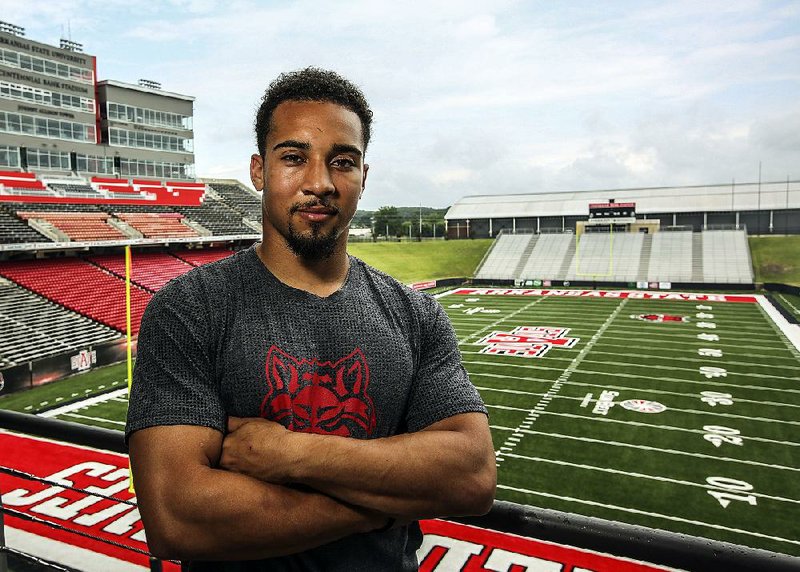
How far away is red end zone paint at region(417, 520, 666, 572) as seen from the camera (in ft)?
23.0

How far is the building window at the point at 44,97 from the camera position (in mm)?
28391

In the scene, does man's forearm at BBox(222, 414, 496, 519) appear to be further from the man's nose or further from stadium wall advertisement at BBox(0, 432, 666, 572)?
stadium wall advertisement at BBox(0, 432, 666, 572)

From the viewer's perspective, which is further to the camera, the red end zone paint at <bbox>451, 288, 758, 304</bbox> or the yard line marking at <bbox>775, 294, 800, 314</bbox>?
the red end zone paint at <bbox>451, 288, 758, 304</bbox>

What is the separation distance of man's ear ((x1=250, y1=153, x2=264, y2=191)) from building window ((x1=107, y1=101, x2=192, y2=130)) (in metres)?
36.0

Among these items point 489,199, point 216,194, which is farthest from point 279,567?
point 489,199

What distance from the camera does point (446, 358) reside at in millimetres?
1868

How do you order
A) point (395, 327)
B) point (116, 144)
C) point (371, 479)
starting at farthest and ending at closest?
point (116, 144)
point (395, 327)
point (371, 479)

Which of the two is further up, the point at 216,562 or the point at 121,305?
the point at 216,562

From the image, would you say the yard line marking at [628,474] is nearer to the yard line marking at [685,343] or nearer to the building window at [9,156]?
the yard line marking at [685,343]

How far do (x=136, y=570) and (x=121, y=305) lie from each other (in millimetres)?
17826

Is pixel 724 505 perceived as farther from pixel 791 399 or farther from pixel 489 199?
pixel 489 199

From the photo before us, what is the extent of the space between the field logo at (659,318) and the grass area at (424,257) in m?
17.6

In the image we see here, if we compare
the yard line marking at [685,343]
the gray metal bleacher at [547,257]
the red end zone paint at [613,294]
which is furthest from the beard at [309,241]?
the gray metal bleacher at [547,257]

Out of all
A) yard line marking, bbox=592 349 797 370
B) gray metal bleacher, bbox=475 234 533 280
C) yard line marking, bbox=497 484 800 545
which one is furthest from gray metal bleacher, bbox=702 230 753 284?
yard line marking, bbox=497 484 800 545
